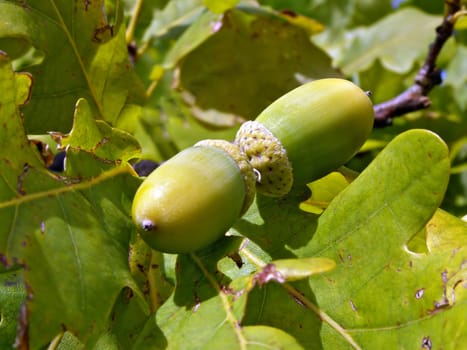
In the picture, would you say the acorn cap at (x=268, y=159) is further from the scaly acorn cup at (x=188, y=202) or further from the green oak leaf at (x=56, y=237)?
the green oak leaf at (x=56, y=237)

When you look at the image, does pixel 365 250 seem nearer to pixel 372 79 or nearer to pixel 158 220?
pixel 158 220

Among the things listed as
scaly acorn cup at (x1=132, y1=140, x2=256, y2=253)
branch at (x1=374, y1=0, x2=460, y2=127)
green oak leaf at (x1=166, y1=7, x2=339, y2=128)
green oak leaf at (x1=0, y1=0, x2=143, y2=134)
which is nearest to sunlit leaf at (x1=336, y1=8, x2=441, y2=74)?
green oak leaf at (x1=166, y1=7, x2=339, y2=128)

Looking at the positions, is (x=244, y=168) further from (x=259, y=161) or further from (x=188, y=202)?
(x=188, y=202)

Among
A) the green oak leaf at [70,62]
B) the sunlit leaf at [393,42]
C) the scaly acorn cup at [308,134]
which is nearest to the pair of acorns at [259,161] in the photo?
the scaly acorn cup at [308,134]

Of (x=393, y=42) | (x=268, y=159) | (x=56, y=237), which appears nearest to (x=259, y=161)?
(x=268, y=159)

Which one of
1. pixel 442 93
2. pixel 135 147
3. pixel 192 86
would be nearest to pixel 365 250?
pixel 135 147

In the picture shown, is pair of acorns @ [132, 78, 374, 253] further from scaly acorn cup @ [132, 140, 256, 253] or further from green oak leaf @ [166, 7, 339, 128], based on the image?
green oak leaf @ [166, 7, 339, 128]
